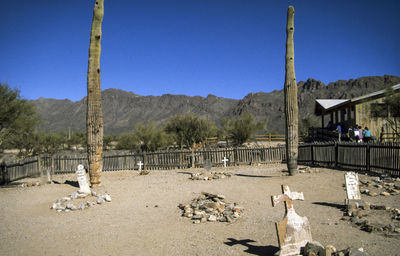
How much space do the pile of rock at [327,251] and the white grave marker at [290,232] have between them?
0.16m

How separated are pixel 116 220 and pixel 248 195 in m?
4.26

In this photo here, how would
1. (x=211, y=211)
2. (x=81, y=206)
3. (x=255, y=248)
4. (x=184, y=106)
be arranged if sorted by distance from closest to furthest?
1. (x=255, y=248)
2. (x=211, y=211)
3. (x=81, y=206)
4. (x=184, y=106)

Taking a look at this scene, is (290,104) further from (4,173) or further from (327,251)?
(4,173)

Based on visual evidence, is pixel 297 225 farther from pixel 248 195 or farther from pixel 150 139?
pixel 150 139

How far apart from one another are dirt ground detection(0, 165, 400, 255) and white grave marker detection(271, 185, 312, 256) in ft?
1.39

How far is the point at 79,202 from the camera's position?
28.2ft

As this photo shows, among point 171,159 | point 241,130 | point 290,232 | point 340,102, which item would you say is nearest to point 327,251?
point 290,232

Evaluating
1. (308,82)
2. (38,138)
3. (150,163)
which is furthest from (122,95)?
(150,163)

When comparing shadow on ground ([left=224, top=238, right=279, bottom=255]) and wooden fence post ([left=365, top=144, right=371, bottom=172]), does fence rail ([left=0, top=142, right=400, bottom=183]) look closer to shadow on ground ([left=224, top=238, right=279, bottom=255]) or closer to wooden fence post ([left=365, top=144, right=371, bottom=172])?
wooden fence post ([left=365, top=144, right=371, bottom=172])

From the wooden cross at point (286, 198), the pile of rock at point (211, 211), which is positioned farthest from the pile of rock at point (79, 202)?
the wooden cross at point (286, 198)

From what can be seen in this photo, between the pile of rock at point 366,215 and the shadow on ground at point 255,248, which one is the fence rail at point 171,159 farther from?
the shadow on ground at point 255,248

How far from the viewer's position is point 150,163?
18234 millimetres

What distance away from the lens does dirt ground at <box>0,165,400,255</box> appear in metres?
5.00

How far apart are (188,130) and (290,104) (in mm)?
22786
